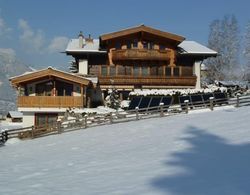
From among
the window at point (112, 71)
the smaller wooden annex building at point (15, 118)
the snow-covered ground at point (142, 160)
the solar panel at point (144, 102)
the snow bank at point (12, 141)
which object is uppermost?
the window at point (112, 71)

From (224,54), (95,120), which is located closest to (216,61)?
(224,54)

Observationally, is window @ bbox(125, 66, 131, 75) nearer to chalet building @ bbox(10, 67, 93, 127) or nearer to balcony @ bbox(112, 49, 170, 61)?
balcony @ bbox(112, 49, 170, 61)

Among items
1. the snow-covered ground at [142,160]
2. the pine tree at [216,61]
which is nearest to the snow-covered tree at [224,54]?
the pine tree at [216,61]

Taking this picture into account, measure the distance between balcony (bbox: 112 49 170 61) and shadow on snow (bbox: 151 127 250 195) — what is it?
22.7m

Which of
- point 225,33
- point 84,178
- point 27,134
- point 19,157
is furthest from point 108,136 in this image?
point 225,33

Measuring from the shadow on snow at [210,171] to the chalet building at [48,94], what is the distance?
1944cm

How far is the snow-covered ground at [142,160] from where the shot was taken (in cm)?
1144

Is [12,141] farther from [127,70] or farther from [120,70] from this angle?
[127,70]

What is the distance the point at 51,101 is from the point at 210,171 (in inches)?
960

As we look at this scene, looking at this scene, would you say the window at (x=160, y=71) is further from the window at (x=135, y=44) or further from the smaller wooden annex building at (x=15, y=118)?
the smaller wooden annex building at (x=15, y=118)

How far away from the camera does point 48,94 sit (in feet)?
121

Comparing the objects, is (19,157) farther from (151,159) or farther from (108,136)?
(151,159)

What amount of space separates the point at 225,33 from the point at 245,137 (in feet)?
148

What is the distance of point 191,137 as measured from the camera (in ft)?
63.6
